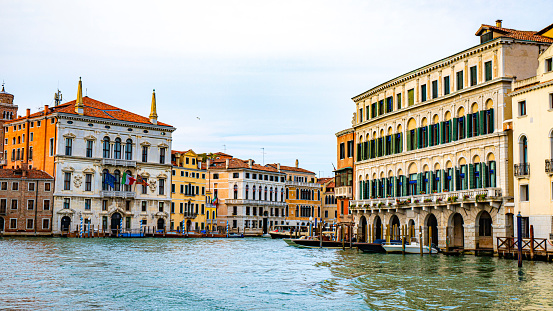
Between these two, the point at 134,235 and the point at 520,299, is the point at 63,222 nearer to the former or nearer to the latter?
the point at 134,235

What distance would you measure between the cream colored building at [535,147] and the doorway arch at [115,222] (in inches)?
1686

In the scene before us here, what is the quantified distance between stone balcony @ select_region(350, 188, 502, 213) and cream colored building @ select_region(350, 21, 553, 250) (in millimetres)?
56

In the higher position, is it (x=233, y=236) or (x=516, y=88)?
(x=516, y=88)

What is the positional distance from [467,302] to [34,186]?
49702 millimetres

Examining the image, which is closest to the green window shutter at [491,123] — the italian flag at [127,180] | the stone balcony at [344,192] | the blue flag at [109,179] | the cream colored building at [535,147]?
the cream colored building at [535,147]

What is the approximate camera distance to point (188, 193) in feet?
254

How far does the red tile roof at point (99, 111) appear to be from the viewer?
2581 inches

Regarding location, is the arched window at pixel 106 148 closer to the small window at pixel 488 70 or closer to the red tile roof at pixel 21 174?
the red tile roof at pixel 21 174

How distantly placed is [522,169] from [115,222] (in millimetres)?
43913

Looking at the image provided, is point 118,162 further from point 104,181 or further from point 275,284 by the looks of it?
point 275,284

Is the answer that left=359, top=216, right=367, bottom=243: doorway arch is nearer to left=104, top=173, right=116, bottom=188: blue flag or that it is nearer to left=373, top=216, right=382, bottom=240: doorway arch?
left=373, top=216, right=382, bottom=240: doorway arch

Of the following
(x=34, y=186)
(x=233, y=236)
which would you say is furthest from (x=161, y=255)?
(x=233, y=236)

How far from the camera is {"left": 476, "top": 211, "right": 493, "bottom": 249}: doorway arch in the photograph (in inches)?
1382

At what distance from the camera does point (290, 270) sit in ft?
93.5
